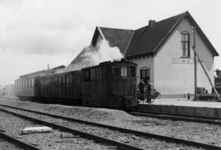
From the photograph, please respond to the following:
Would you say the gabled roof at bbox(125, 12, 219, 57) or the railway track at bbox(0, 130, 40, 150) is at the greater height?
the gabled roof at bbox(125, 12, 219, 57)

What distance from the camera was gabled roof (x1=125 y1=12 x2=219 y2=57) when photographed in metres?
26.8

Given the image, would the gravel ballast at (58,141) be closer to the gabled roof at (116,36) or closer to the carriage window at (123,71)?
the carriage window at (123,71)

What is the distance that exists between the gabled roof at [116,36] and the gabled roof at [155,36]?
943 mm

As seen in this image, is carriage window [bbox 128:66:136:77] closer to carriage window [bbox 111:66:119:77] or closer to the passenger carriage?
the passenger carriage

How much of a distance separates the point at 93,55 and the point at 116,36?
11.4 ft

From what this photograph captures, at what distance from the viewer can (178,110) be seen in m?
16.0

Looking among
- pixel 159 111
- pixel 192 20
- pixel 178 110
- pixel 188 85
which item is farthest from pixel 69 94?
pixel 192 20

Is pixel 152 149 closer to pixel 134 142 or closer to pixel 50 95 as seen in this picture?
pixel 134 142

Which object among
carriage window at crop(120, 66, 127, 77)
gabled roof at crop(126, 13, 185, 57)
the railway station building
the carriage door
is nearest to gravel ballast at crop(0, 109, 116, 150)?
carriage window at crop(120, 66, 127, 77)

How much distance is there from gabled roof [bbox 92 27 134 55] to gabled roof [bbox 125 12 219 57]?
94cm

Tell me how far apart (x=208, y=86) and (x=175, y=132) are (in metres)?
20.7

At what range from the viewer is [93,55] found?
1259 inches

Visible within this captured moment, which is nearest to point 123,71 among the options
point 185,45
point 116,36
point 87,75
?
point 87,75

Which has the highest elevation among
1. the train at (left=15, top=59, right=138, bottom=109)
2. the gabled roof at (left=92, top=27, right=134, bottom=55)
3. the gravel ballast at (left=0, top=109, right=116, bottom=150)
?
the gabled roof at (left=92, top=27, right=134, bottom=55)
